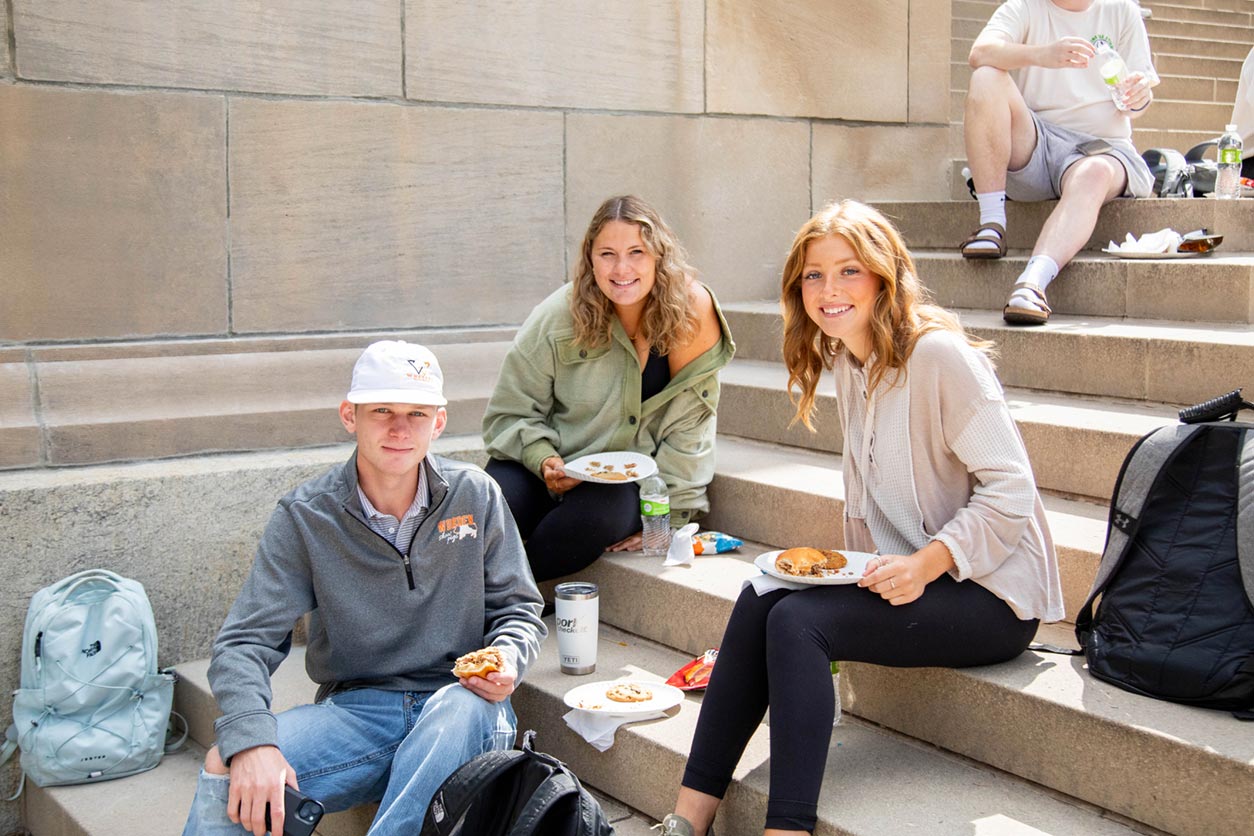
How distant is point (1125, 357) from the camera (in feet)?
14.8

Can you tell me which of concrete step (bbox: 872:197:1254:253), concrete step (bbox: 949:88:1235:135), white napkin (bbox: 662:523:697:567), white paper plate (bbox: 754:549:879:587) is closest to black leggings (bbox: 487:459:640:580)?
white napkin (bbox: 662:523:697:567)

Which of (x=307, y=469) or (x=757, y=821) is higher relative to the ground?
(x=307, y=469)

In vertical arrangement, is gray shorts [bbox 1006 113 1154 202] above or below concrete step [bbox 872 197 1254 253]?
above

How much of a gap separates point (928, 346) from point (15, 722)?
3.22 meters

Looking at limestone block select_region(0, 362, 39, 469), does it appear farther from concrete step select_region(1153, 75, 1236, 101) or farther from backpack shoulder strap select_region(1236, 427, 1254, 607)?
concrete step select_region(1153, 75, 1236, 101)

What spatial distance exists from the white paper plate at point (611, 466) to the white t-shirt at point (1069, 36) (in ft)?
8.59

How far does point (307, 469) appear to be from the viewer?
4.96 metres

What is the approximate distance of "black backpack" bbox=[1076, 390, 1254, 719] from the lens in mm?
2875

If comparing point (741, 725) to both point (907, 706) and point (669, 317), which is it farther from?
point (669, 317)

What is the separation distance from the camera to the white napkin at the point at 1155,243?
16.6 feet

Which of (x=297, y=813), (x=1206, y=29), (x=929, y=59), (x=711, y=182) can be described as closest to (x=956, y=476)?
(x=297, y=813)

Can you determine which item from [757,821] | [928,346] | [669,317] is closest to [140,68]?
[669,317]

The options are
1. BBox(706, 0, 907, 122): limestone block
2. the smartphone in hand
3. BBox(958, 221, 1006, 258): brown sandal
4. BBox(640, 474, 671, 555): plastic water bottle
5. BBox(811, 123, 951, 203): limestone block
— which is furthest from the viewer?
BBox(811, 123, 951, 203): limestone block

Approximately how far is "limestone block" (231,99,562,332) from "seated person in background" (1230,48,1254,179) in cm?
330
